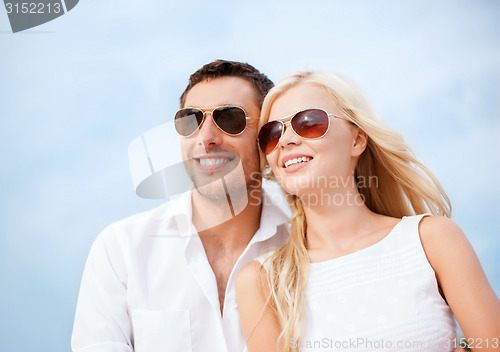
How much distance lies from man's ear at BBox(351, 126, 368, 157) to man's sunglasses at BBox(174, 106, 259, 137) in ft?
2.73

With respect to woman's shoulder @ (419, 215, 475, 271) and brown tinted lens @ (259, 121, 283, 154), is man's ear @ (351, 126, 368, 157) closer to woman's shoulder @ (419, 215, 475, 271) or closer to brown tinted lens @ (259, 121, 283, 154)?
brown tinted lens @ (259, 121, 283, 154)

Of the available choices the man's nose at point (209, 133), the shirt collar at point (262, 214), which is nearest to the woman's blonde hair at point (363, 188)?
the shirt collar at point (262, 214)

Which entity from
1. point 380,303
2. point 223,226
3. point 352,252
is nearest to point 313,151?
point 352,252

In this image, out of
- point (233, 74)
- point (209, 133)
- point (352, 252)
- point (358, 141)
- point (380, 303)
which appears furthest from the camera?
point (233, 74)

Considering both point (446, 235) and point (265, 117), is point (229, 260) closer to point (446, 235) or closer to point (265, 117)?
point (265, 117)

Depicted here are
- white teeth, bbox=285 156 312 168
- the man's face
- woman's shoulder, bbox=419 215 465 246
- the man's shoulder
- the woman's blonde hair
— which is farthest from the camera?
the man's face

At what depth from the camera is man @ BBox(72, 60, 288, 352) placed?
8.38 ft

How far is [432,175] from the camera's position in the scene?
269cm

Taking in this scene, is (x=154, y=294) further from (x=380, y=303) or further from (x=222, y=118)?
(x=380, y=303)

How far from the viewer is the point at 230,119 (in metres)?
2.96

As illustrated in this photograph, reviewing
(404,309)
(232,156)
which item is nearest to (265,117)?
(232,156)

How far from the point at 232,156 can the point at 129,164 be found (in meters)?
1.00

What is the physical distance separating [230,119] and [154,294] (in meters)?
1.34

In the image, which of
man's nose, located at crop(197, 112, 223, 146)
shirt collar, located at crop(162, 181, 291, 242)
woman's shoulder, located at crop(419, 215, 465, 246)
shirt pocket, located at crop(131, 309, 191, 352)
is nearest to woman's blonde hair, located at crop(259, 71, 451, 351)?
shirt collar, located at crop(162, 181, 291, 242)
